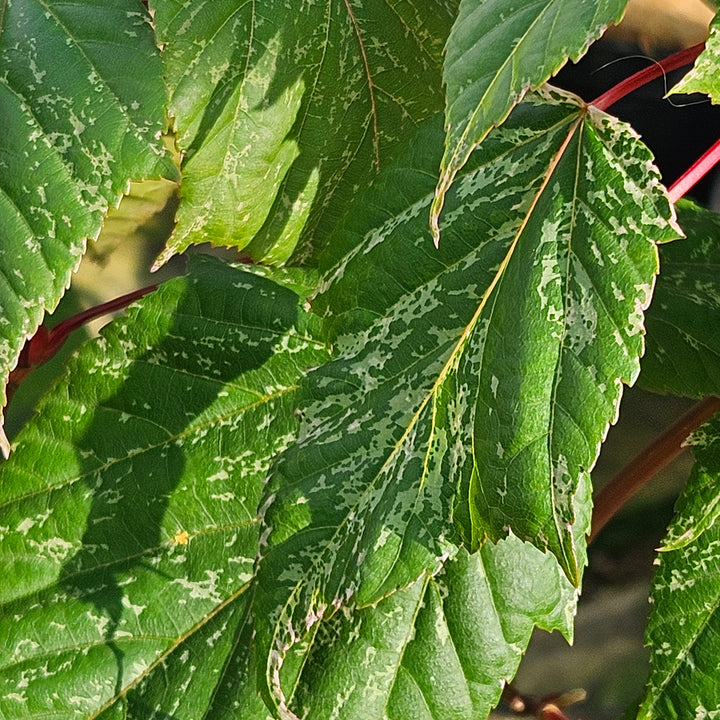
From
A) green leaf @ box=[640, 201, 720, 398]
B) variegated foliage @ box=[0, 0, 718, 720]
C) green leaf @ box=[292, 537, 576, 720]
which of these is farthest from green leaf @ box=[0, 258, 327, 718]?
green leaf @ box=[640, 201, 720, 398]

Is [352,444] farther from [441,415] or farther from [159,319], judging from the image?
[159,319]

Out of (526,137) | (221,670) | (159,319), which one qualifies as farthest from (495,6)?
(221,670)

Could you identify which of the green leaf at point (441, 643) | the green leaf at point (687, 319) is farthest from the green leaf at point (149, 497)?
the green leaf at point (687, 319)

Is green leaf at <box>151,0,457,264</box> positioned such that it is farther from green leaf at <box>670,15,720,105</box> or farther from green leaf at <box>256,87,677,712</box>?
green leaf at <box>670,15,720,105</box>

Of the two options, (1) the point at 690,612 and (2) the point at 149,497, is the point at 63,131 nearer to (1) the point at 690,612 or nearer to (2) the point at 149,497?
(2) the point at 149,497

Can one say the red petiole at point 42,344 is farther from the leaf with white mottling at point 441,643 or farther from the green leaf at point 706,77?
the green leaf at point 706,77

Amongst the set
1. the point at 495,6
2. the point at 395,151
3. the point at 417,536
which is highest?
the point at 495,6
